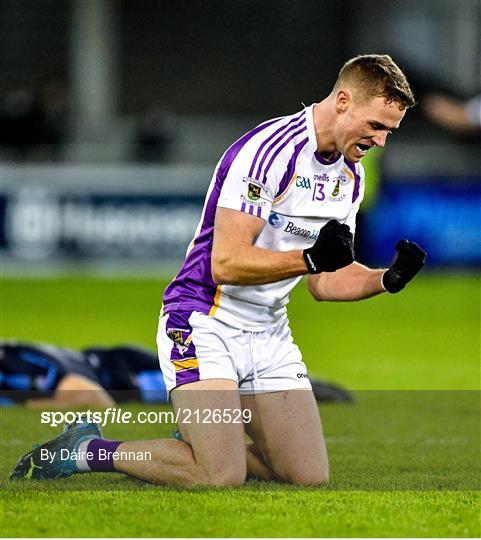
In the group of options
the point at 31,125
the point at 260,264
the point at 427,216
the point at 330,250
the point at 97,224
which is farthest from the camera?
the point at 31,125

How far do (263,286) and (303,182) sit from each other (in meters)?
0.56

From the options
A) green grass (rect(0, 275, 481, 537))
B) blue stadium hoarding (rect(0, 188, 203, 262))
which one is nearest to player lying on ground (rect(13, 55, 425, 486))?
green grass (rect(0, 275, 481, 537))

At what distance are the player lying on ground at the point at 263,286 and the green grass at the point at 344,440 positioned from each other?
0.60 ft

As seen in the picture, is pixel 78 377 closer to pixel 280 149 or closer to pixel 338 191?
pixel 338 191

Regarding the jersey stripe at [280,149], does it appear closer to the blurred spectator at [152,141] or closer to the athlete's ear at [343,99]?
the athlete's ear at [343,99]

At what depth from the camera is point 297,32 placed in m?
27.6

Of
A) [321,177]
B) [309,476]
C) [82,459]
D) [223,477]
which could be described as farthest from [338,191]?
[82,459]

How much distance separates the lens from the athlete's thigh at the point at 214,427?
6.06 m

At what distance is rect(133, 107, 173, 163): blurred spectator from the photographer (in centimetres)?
2223

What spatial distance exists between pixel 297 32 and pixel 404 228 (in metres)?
9.66

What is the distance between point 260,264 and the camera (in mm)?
5906

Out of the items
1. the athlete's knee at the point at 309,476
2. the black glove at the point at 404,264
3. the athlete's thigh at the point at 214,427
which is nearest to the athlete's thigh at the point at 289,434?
the athlete's knee at the point at 309,476

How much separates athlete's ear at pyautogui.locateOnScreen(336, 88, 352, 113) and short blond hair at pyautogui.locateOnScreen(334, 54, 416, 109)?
0.05 meters

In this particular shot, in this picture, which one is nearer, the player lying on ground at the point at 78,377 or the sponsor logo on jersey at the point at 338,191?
the sponsor logo on jersey at the point at 338,191
